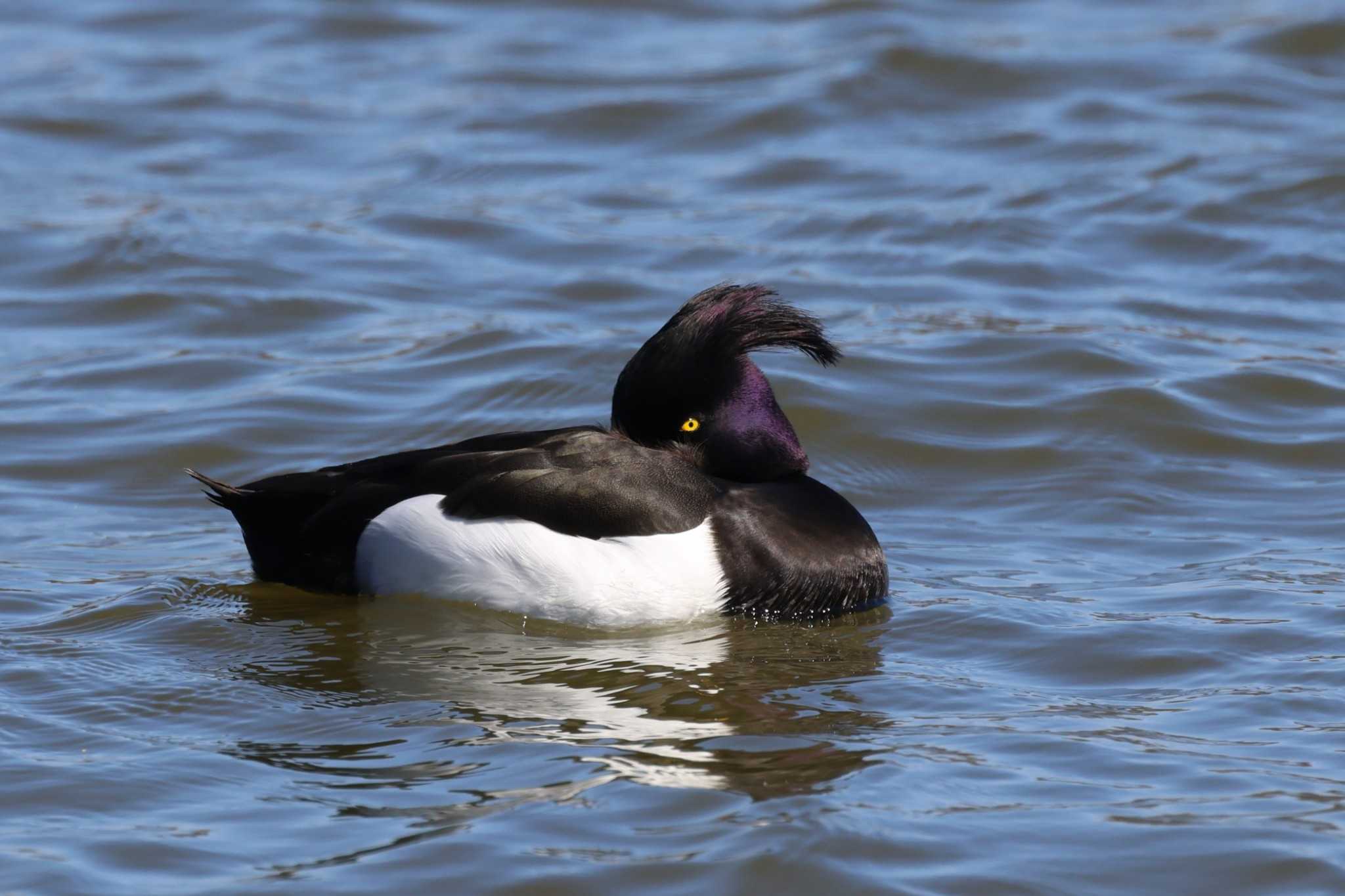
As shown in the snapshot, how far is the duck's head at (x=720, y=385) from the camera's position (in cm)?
591

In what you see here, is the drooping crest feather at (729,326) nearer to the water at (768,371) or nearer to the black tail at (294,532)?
the water at (768,371)

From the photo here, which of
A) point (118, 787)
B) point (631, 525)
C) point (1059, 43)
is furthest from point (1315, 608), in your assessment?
point (1059, 43)

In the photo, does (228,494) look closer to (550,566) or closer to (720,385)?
(550,566)

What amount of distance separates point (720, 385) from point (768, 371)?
2.41 metres

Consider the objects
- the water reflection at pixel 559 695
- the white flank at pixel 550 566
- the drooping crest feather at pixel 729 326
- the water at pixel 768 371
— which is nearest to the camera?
the water at pixel 768 371

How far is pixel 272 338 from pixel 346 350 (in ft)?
1.35

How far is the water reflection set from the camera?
15.2 feet

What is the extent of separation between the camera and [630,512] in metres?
5.65

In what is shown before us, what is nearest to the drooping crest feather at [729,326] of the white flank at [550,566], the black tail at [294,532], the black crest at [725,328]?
the black crest at [725,328]

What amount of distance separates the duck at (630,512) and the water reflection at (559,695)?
0.10 m

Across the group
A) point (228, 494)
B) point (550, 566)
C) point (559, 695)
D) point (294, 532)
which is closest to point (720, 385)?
point (550, 566)

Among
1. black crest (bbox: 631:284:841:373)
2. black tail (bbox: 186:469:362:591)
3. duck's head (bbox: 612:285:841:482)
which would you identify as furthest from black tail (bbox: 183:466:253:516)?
black crest (bbox: 631:284:841:373)

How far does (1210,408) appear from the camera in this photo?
25.9 ft

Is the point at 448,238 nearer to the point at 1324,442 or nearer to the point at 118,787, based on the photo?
the point at 1324,442
